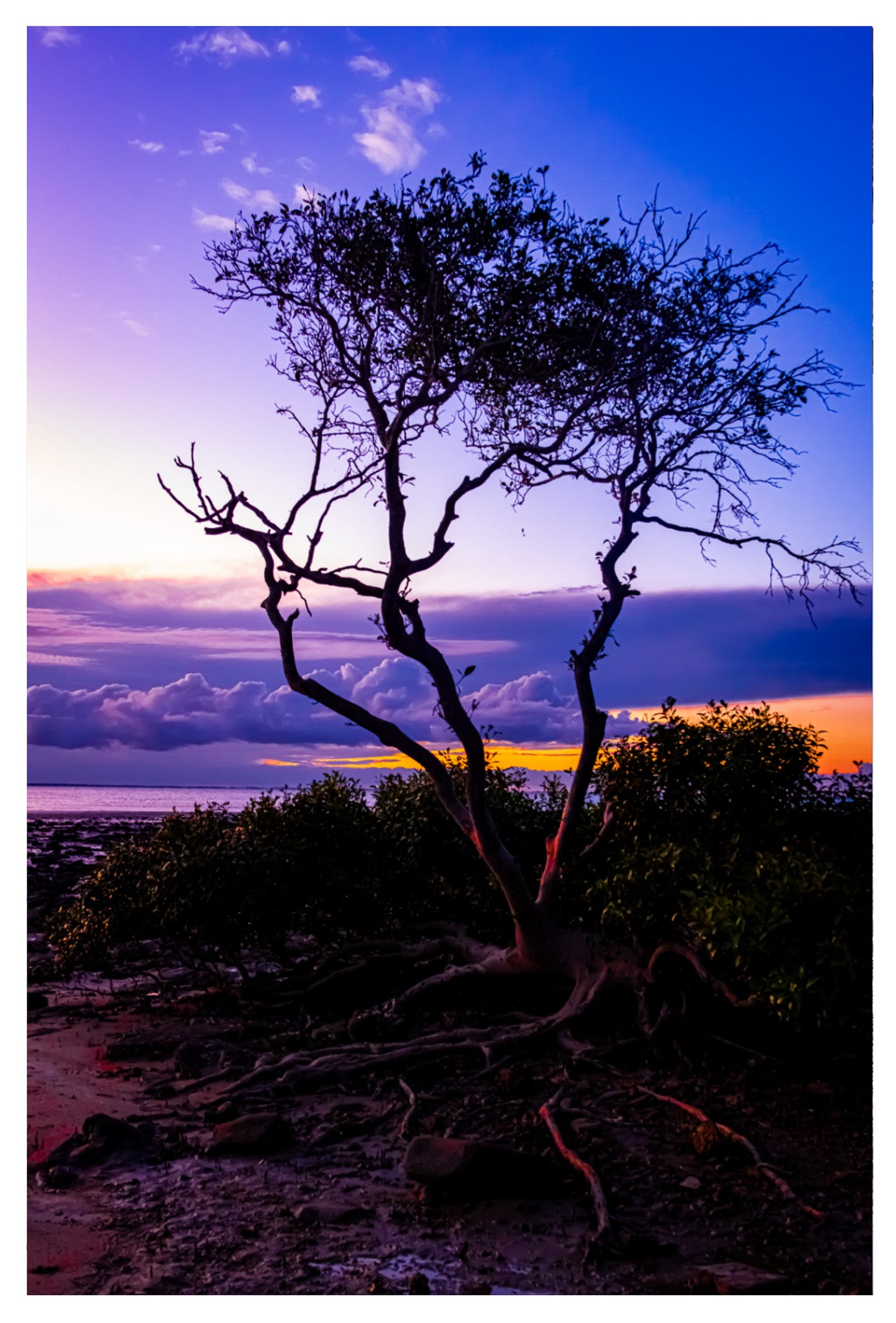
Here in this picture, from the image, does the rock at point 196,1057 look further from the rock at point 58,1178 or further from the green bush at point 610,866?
the rock at point 58,1178

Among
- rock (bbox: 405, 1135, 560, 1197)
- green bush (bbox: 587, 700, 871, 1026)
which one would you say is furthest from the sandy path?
green bush (bbox: 587, 700, 871, 1026)

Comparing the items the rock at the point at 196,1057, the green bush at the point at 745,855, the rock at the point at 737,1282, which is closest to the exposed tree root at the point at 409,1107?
the rock at the point at 196,1057

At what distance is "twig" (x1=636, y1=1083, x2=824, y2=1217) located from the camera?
7238 mm

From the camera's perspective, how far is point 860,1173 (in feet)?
25.7

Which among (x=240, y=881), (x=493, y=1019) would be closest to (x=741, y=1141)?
(x=493, y=1019)

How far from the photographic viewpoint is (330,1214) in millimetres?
7109

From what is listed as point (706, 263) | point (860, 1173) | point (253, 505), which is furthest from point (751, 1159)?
point (706, 263)

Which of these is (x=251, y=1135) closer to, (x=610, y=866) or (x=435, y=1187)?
(x=435, y=1187)

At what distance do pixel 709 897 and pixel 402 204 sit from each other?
7.53 metres

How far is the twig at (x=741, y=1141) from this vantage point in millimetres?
7238

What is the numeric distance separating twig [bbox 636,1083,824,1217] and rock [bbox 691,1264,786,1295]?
3.26 feet

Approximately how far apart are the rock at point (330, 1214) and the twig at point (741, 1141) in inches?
114

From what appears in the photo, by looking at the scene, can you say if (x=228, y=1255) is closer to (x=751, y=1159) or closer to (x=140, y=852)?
(x=751, y=1159)
